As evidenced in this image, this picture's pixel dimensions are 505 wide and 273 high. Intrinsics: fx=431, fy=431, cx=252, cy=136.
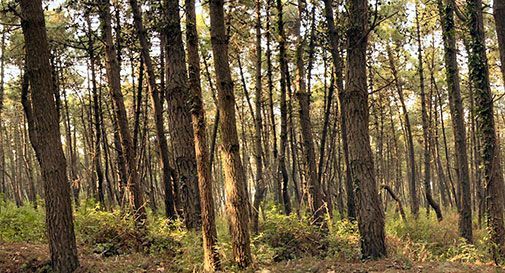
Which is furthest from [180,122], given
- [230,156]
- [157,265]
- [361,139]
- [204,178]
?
[361,139]

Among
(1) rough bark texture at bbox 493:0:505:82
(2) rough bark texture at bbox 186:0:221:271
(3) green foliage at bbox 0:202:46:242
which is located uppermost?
(1) rough bark texture at bbox 493:0:505:82

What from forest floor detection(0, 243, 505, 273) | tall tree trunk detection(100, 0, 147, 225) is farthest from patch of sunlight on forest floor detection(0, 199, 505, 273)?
tall tree trunk detection(100, 0, 147, 225)

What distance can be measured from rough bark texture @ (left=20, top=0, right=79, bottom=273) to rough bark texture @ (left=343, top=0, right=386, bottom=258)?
16.0ft

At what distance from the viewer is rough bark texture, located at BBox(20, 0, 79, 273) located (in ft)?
22.1

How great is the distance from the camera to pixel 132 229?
9.55 meters

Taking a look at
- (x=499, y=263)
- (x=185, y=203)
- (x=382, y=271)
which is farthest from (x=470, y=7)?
(x=185, y=203)

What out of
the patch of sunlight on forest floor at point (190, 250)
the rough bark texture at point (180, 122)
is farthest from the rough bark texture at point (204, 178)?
the rough bark texture at point (180, 122)

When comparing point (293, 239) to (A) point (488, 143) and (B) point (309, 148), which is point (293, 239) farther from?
(A) point (488, 143)

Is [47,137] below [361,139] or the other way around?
the other way around

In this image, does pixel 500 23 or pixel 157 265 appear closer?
pixel 500 23

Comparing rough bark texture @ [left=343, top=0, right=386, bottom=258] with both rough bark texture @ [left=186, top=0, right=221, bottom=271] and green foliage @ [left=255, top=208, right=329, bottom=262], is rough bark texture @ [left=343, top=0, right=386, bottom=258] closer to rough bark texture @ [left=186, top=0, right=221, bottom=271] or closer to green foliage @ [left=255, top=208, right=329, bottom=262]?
green foliage @ [left=255, top=208, right=329, bottom=262]

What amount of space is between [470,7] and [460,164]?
17.4ft

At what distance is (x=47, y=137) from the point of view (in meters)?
6.79

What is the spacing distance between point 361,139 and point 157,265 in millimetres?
4426
